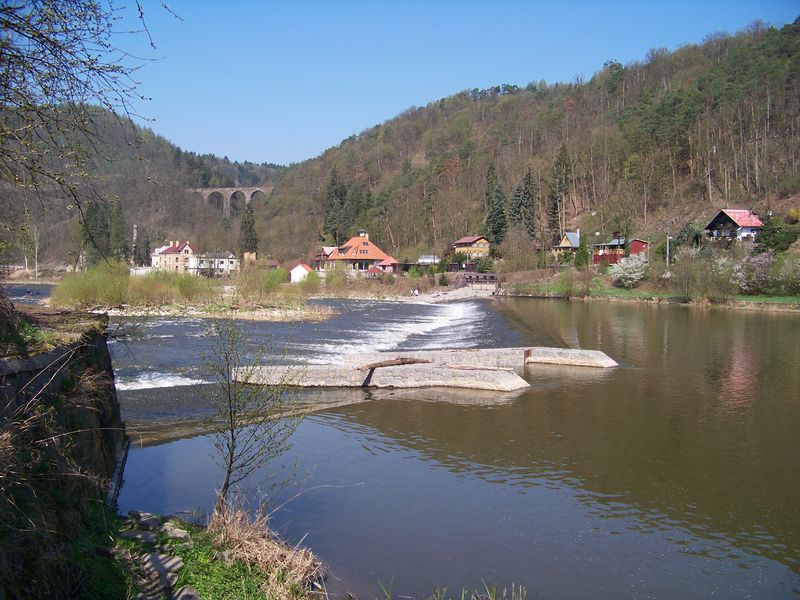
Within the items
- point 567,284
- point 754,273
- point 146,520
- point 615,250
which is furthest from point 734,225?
point 146,520

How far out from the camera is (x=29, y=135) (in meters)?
5.68

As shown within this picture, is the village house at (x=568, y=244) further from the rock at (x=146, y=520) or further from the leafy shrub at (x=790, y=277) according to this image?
the rock at (x=146, y=520)

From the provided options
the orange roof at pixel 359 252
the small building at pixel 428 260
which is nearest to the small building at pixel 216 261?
the orange roof at pixel 359 252

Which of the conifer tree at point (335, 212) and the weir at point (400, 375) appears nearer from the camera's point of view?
the weir at point (400, 375)

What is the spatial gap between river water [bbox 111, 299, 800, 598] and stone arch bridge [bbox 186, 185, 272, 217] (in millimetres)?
153367

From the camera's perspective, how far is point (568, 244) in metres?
91.9

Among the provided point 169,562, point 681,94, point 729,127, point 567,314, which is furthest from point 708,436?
point 681,94

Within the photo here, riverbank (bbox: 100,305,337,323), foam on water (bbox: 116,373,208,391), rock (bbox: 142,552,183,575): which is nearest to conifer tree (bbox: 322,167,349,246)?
riverbank (bbox: 100,305,337,323)

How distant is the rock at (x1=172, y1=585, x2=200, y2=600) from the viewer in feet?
20.8

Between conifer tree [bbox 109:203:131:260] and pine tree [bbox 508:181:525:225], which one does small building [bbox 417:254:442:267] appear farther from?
conifer tree [bbox 109:203:131:260]

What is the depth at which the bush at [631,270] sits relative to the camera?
2689 inches

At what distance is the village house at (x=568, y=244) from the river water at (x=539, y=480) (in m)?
68.7

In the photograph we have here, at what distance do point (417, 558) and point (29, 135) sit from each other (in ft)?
23.1

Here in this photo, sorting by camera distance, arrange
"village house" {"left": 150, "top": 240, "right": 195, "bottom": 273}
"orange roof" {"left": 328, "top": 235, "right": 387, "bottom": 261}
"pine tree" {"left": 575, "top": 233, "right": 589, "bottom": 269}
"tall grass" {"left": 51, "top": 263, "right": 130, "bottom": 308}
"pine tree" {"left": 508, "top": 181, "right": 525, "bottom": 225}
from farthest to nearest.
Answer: "village house" {"left": 150, "top": 240, "right": 195, "bottom": 273} → "orange roof" {"left": 328, "top": 235, "right": 387, "bottom": 261} → "pine tree" {"left": 508, "top": 181, "right": 525, "bottom": 225} → "pine tree" {"left": 575, "top": 233, "right": 589, "bottom": 269} → "tall grass" {"left": 51, "top": 263, "right": 130, "bottom": 308}
